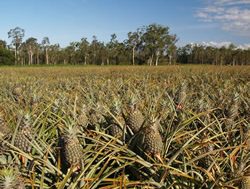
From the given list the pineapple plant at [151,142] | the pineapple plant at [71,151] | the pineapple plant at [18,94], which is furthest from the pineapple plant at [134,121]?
the pineapple plant at [18,94]

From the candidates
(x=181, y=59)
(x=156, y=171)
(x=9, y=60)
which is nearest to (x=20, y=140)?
(x=156, y=171)

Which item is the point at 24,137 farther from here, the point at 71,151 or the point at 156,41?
the point at 156,41

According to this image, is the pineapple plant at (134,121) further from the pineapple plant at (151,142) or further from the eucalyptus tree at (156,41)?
the eucalyptus tree at (156,41)

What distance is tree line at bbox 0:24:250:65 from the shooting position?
107 metres

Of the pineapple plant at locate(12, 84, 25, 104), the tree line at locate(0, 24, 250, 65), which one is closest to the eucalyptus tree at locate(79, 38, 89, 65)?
the tree line at locate(0, 24, 250, 65)

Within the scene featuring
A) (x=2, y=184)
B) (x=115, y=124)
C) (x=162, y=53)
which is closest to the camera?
(x=2, y=184)

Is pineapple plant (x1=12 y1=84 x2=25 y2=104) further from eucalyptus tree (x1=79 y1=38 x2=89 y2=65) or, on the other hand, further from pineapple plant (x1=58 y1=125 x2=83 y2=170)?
eucalyptus tree (x1=79 y1=38 x2=89 y2=65)

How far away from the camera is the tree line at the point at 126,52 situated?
10725 centimetres

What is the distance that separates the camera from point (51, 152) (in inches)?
74.2

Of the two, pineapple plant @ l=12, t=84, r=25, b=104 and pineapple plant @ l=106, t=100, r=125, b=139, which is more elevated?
pineapple plant @ l=106, t=100, r=125, b=139

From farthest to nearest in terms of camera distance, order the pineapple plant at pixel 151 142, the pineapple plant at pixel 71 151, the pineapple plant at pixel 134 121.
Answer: the pineapple plant at pixel 134 121 < the pineapple plant at pixel 151 142 < the pineapple plant at pixel 71 151

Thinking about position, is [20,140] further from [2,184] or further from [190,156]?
[190,156]

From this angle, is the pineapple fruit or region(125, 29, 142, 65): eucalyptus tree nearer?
the pineapple fruit

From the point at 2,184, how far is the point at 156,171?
31.4 inches
